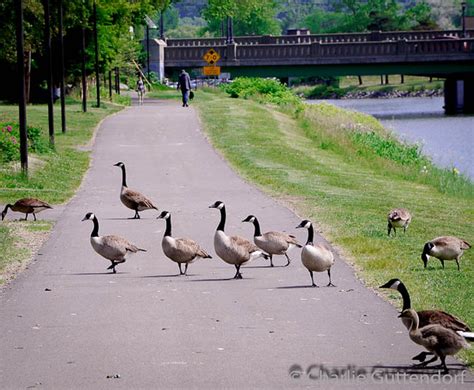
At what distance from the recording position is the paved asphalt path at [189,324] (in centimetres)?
945

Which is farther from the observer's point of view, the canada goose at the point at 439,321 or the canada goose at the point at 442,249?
the canada goose at the point at 442,249

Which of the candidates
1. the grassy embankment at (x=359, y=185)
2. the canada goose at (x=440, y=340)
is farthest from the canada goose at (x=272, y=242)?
the canada goose at (x=440, y=340)

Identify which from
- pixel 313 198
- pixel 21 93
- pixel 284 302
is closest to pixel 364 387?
pixel 284 302

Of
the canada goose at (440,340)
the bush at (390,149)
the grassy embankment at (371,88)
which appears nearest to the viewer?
the canada goose at (440,340)

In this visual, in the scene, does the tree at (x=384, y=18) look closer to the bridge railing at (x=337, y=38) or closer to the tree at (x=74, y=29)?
the bridge railing at (x=337, y=38)

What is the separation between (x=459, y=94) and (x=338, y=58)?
1424cm

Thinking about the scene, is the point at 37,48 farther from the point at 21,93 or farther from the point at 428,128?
the point at 21,93

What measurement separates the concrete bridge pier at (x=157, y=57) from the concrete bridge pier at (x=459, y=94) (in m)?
24.1

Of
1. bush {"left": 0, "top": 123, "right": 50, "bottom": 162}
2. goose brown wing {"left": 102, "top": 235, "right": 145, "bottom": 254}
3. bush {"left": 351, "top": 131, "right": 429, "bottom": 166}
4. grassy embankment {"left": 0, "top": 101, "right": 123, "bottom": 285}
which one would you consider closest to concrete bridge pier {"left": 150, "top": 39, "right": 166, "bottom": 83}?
grassy embankment {"left": 0, "top": 101, "right": 123, "bottom": 285}

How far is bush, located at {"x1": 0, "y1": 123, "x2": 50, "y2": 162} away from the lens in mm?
29859

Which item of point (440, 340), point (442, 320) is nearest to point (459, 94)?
point (442, 320)

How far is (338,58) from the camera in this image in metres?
95.8

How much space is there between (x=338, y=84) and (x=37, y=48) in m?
97.6

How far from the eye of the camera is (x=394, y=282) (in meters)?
10.4
